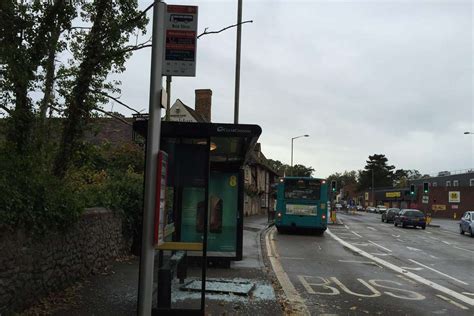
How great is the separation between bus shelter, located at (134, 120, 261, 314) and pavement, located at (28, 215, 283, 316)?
0.65 meters

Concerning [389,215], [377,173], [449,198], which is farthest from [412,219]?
[377,173]

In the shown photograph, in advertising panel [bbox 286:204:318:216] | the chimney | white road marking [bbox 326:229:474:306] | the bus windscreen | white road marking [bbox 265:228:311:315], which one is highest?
the chimney

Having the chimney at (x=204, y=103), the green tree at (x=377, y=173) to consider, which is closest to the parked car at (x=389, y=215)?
the chimney at (x=204, y=103)

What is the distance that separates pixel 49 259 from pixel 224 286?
9.96 feet

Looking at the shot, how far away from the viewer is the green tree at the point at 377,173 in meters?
150

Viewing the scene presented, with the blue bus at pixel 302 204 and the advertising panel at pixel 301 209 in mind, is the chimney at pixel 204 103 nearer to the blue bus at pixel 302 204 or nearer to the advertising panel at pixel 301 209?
the blue bus at pixel 302 204

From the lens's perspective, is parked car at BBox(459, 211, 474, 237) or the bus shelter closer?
the bus shelter

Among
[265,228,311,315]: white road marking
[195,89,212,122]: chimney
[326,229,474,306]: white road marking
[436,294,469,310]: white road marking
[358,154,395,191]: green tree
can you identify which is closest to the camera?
[265,228,311,315]: white road marking

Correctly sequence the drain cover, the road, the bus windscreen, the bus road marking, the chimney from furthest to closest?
the chimney
the bus windscreen
the bus road marking
the drain cover
the road

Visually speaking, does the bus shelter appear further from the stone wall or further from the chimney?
the chimney

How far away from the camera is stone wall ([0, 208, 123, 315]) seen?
5902 millimetres

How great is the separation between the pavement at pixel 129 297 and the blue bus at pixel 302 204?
13.8 metres

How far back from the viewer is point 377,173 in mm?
150125

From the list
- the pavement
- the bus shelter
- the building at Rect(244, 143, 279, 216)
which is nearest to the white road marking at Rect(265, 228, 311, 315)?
the pavement
